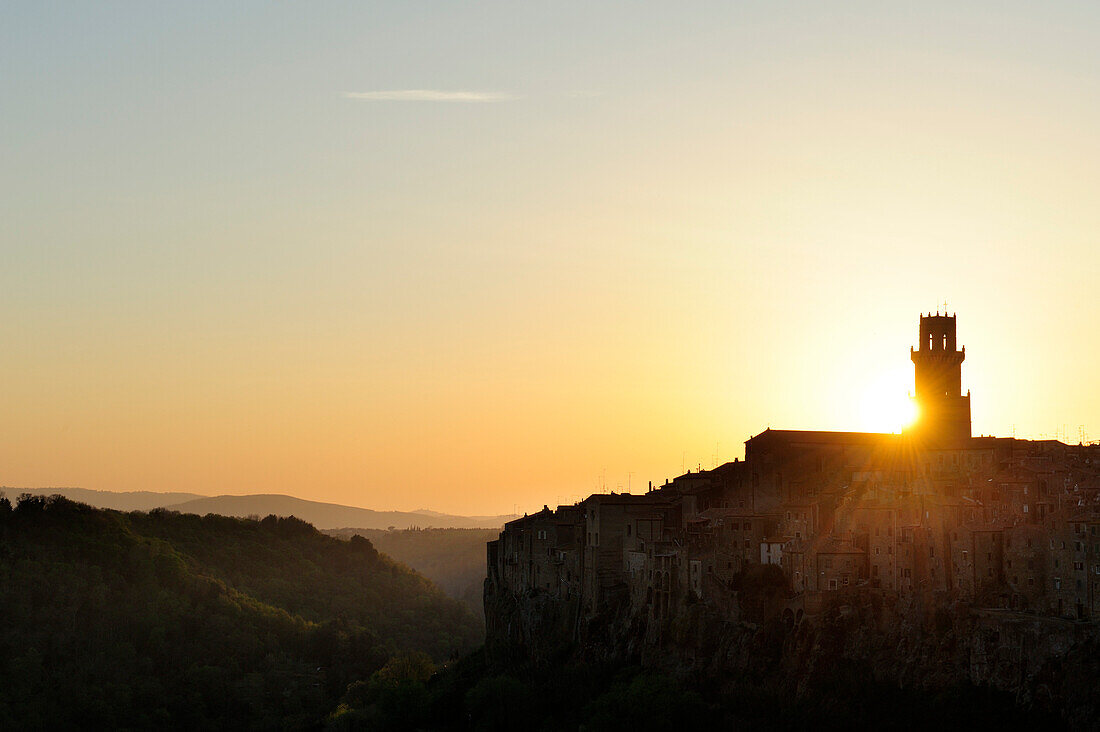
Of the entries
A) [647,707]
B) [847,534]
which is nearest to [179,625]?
[647,707]

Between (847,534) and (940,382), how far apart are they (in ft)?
102

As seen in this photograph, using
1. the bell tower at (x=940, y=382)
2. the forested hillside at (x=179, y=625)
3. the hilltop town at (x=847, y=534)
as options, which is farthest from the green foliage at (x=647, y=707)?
the forested hillside at (x=179, y=625)

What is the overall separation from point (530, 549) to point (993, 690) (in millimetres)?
45772

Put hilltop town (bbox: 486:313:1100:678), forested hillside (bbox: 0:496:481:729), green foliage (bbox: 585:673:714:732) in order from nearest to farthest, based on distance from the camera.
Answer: hilltop town (bbox: 486:313:1100:678) < green foliage (bbox: 585:673:714:732) < forested hillside (bbox: 0:496:481:729)

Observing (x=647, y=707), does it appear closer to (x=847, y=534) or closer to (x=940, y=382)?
(x=847, y=534)

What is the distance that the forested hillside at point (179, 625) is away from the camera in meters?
128

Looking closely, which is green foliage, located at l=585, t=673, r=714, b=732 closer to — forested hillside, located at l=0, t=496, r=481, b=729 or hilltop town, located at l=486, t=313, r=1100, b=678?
hilltop town, located at l=486, t=313, r=1100, b=678

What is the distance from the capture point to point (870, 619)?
64562 mm

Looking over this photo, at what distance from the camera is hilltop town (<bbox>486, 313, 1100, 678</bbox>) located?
60562 millimetres

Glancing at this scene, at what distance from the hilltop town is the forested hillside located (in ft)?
146

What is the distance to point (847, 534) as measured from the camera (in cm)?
6650

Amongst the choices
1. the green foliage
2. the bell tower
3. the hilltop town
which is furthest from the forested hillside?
the bell tower

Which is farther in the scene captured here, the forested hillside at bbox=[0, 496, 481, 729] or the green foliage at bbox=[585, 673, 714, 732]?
the forested hillside at bbox=[0, 496, 481, 729]

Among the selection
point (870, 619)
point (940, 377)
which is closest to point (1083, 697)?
point (870, 619)
